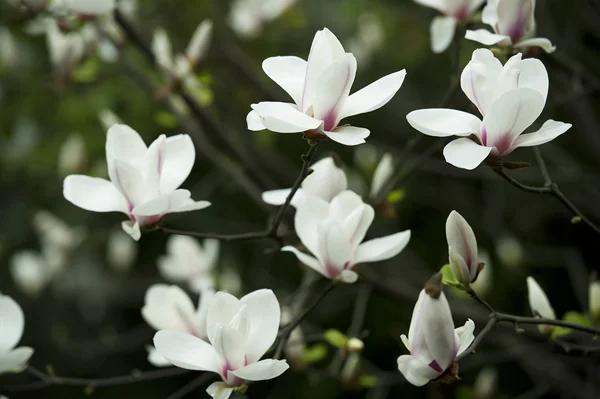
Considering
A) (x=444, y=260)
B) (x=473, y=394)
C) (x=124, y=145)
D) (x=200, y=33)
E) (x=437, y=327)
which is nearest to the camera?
(x=437, y=327)

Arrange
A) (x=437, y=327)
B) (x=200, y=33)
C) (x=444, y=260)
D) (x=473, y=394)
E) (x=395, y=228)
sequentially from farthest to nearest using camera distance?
(x=444, y=260) < (x=395, y=228) < (x=473, y=394) < (x=200, y=33) < (x=437, y=327)

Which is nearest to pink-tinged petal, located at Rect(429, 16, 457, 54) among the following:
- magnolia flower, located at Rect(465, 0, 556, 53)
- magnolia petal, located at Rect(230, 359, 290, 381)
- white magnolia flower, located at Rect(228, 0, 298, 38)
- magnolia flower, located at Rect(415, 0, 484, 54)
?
magnolia flower, located at Rect(415, 0, 484, 54)

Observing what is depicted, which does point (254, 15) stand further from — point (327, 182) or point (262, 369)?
point (262, 369)

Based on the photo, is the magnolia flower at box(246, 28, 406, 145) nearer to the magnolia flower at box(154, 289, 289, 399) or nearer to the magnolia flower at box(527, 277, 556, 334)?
the magnolia flower at box(154, 289, 289, 399)

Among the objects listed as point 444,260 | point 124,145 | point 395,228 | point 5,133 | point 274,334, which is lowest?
point 444,260

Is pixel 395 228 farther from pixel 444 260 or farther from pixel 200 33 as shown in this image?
pixel 200 33

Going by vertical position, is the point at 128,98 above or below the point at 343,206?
below

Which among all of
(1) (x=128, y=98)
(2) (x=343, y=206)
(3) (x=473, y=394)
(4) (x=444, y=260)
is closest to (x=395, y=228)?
(4) (x=444, y=260)
